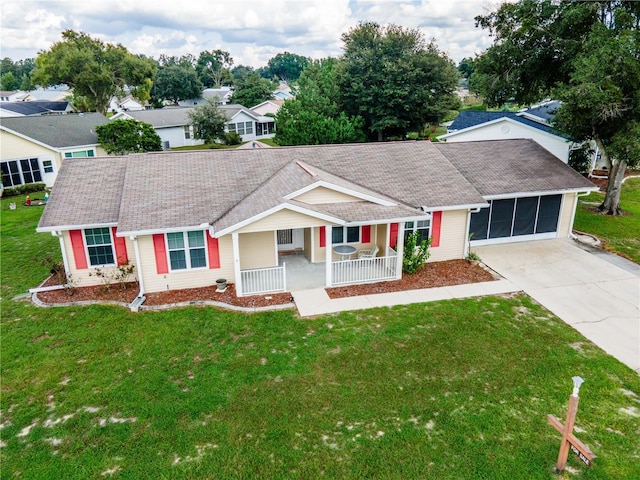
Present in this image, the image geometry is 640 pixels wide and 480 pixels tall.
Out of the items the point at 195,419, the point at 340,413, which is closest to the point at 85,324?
the point at 195,419

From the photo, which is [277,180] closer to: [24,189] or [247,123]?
[24,189]

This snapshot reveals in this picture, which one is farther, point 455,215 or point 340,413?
point 455,215

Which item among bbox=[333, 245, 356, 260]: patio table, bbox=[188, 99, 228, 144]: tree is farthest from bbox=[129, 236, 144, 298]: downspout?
bbox=[188, 99, 228, 144]: tree

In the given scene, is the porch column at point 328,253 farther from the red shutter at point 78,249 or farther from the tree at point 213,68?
the tree at point 213,68

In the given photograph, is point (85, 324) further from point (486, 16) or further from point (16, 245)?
point (486, 16)

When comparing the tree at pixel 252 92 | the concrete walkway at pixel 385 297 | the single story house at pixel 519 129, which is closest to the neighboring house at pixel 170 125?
the tree at pixel 252 92

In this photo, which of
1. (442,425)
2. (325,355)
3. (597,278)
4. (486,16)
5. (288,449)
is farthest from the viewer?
(486,16)

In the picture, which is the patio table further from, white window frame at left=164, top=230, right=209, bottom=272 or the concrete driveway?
the concrete driveway
